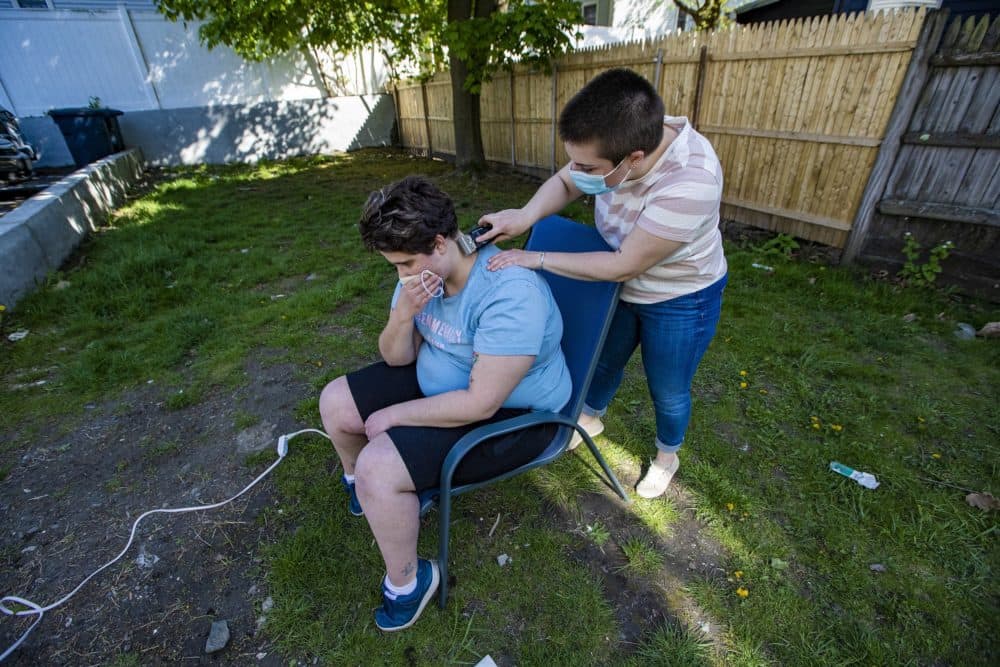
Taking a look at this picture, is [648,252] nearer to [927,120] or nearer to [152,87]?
[927,120]

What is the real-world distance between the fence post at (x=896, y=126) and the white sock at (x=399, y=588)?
4702 millimetres

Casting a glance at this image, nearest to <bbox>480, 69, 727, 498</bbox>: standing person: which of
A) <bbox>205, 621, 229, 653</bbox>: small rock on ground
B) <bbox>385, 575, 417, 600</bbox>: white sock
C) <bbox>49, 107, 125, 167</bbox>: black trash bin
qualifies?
<bbox>385, 575, 417, 600</bbox>: white sock

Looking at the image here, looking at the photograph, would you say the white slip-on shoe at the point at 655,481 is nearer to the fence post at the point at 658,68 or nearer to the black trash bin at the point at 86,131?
the fence post at the point at 658,68

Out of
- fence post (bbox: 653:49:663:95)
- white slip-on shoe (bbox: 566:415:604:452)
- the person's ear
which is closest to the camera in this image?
the person's ear

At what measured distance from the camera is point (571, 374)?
6.03 feet

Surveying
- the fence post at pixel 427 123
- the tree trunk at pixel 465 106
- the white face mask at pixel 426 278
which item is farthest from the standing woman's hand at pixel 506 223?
the fence post at pixel 427 123

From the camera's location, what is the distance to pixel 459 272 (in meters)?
1.54

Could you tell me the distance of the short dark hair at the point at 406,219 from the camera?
54.9 inches

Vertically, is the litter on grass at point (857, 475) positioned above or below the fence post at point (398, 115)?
below

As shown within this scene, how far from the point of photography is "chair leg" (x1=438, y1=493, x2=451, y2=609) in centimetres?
151

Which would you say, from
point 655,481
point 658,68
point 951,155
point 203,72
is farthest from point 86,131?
point 951,155

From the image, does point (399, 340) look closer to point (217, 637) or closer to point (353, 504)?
point (353, 504)

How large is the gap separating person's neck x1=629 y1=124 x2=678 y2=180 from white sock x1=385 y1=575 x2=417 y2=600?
5.05ft

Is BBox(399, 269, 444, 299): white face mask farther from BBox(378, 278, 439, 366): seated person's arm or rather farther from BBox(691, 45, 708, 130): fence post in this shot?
BBox(691, 45, 708, 130): fence post
